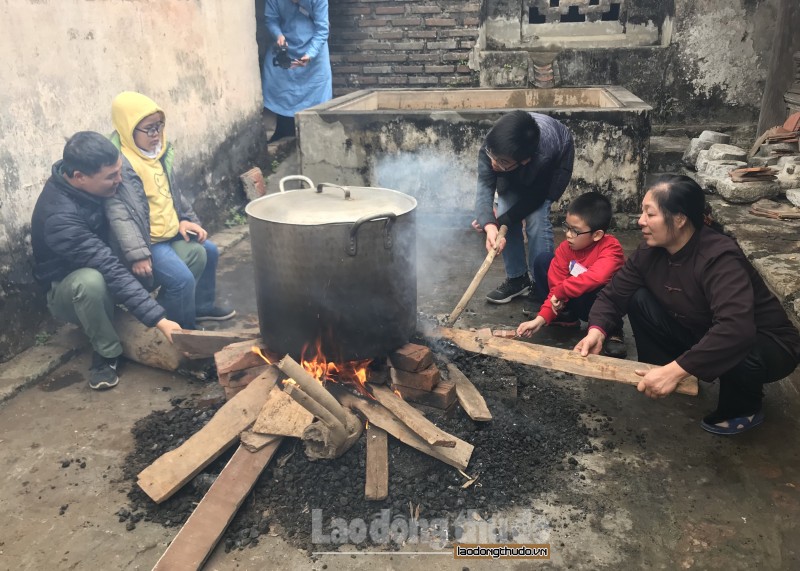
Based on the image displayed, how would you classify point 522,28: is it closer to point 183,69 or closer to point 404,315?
point 183,69

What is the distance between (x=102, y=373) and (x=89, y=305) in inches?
19.3

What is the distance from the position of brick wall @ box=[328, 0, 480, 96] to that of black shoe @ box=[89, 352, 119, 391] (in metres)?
7.68

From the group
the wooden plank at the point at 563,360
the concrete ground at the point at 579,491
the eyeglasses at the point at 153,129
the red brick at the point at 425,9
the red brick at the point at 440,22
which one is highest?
the red brick at the point at 425,9

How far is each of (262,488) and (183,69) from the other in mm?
5144

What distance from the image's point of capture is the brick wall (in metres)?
10.3

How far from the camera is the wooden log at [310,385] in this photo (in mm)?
2668

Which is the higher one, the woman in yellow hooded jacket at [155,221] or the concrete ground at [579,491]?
the woman in yellow hooded jacket at [155,221]

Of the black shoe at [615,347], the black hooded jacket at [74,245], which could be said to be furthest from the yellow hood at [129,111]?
the black shoe at [615,347]

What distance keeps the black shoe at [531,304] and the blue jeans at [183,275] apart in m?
2.63

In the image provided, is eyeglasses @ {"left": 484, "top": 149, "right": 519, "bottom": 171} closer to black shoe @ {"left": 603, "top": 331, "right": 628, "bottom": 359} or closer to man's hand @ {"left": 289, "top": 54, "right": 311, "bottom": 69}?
black shoe @ {"left": 603, "top": 331, "right": 628, "bottom": 359}

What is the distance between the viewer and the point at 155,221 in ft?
15.2

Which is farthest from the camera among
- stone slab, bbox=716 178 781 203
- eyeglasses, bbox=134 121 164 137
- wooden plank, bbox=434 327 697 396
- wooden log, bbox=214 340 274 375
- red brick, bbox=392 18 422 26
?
red brick, bbox=392 18 422 26

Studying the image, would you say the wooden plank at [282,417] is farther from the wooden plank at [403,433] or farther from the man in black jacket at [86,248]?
the man in black jacket at [86,248]

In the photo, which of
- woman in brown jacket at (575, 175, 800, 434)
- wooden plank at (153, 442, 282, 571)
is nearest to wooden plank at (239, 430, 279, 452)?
wooden plank at (153, 442, 282, 571)
